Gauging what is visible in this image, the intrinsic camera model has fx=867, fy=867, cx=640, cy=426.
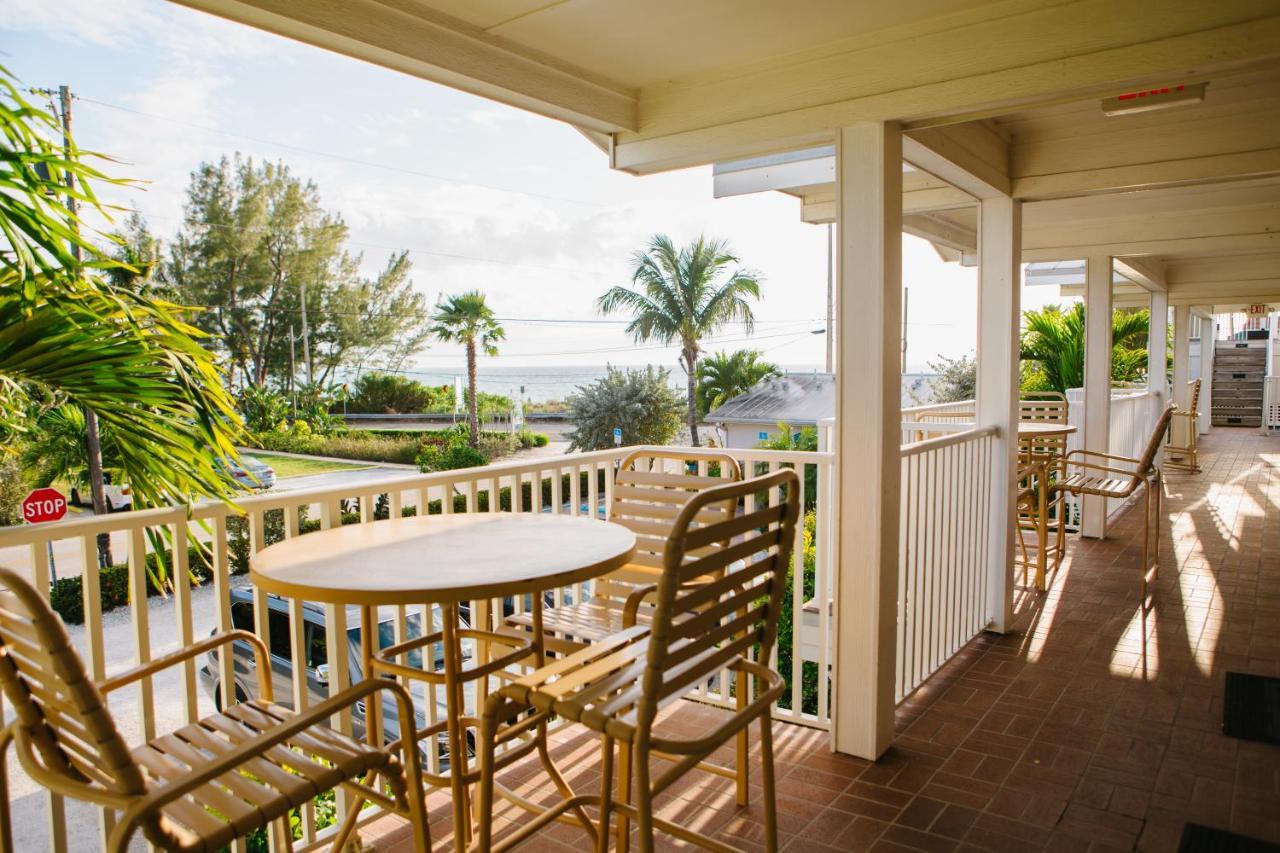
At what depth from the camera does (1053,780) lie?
2893 millimetres

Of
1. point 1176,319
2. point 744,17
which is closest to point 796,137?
point 744,17

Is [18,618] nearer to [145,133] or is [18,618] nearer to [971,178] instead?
[971,178]

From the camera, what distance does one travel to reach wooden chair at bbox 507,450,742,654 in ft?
8.85

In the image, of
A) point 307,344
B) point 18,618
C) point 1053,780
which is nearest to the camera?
point 18,618

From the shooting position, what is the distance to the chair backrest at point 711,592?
1648 millimetres

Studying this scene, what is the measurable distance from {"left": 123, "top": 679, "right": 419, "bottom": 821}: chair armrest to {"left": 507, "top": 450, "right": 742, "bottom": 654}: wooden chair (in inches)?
31.4

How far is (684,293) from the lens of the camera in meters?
30.1

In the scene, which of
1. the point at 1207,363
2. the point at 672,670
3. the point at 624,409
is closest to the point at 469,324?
the point at 624,409

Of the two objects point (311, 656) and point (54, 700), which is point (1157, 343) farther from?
point (54, 700)

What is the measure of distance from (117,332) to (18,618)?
72 centimetres

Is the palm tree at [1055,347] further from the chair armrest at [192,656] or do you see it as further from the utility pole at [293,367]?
the utility pole at [293,367]

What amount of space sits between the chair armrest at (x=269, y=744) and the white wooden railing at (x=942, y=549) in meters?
2.15

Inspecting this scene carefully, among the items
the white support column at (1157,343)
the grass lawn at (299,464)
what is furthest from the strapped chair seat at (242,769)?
the grass lawn at (299,464)

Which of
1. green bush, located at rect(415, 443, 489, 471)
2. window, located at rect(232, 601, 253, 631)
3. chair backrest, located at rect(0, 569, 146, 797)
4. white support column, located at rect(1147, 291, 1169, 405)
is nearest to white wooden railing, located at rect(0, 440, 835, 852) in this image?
chair backrest, located at rect(0, 569, 146, 797)
